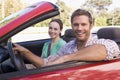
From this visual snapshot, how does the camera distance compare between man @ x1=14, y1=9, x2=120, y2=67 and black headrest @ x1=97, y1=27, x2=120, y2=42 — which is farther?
black headrest @ x1=97, y1=27, x2=120, y2=42

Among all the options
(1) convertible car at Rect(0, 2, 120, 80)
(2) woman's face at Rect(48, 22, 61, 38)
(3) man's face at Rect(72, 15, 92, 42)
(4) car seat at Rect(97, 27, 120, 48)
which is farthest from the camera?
(2) woman's face at Rect(48, 22, 61, 38)

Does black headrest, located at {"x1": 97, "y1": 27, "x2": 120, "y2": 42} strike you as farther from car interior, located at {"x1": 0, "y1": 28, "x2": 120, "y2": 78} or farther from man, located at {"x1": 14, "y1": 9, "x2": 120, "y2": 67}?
man, located at {"x1": 14, "y1": 9, "x2": 120, "y2": 67}

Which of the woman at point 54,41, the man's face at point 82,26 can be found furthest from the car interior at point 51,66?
the woman at point 54,41

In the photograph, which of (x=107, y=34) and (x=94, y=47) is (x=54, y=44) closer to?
(x=107, y=34)

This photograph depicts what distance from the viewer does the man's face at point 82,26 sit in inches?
109

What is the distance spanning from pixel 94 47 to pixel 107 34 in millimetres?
1028

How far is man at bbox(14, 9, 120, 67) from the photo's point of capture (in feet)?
8.50

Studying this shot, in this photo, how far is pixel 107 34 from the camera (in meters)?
3.63

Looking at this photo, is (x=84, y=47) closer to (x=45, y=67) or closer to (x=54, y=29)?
(x=45, y=67)

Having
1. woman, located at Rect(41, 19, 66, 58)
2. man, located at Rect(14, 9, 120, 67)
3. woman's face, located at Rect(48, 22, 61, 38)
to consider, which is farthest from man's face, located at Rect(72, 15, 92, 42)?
woman's face, located at Rect(48, 22, 61, 38)

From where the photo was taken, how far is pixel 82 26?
9.12ft

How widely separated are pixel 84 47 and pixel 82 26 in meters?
0.19

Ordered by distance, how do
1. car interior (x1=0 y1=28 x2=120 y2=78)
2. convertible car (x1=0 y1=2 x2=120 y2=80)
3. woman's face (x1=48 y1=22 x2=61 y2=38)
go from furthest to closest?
woman's face (x1=48 y1=22 x2=61 y2=38) < car interior (x1=0 y1=28 x2=120 y2=78) < convertible car (x1=0 y1=2 x2=120 y2=80)

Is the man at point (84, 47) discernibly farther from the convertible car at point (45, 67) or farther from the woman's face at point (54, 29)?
the woman's face at point (54, 29)
